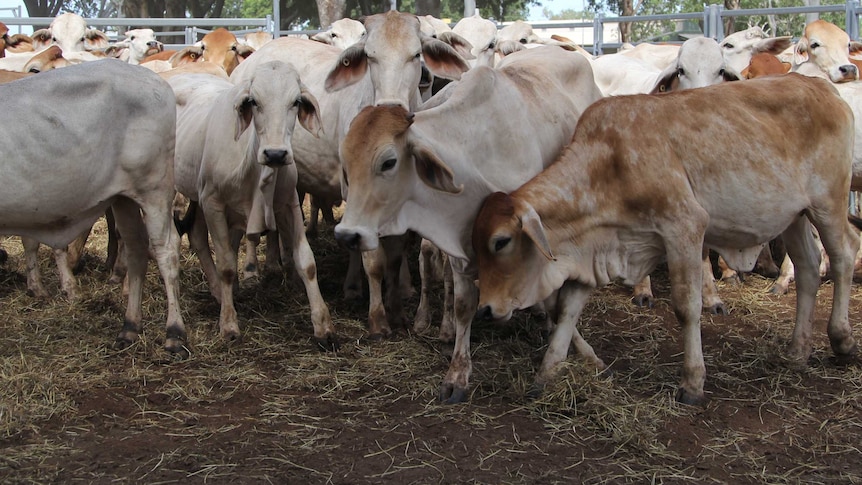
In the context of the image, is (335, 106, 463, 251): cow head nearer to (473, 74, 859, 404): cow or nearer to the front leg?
(473, 74, 859, 404): cow

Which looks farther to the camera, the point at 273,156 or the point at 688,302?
the point at 273,156

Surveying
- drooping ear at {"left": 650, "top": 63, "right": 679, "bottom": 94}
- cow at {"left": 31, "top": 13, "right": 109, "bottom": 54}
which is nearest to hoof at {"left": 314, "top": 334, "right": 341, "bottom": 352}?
drooping ear at {"left": 650, "top": 63, "right": 679, "bottom": 94}

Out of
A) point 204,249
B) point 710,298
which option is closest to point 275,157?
point 204,249

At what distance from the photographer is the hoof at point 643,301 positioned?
7.55m

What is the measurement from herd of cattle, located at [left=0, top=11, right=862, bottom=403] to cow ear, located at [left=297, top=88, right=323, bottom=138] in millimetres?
15

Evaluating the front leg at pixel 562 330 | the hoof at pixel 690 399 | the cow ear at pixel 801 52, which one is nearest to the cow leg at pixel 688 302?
the hoof at pixel 690 399

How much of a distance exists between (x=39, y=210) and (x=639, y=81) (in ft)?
19.2

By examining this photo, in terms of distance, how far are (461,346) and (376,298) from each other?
4.72 feet

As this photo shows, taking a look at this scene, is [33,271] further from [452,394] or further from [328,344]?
[452,394]

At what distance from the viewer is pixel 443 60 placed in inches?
268

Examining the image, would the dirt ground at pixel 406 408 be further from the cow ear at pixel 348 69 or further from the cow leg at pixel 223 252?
the cow ear at pixel 348 69

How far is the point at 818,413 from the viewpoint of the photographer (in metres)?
5.12

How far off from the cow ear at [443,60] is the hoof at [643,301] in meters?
2.20

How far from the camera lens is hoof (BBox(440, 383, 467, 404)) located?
5.36 metres
